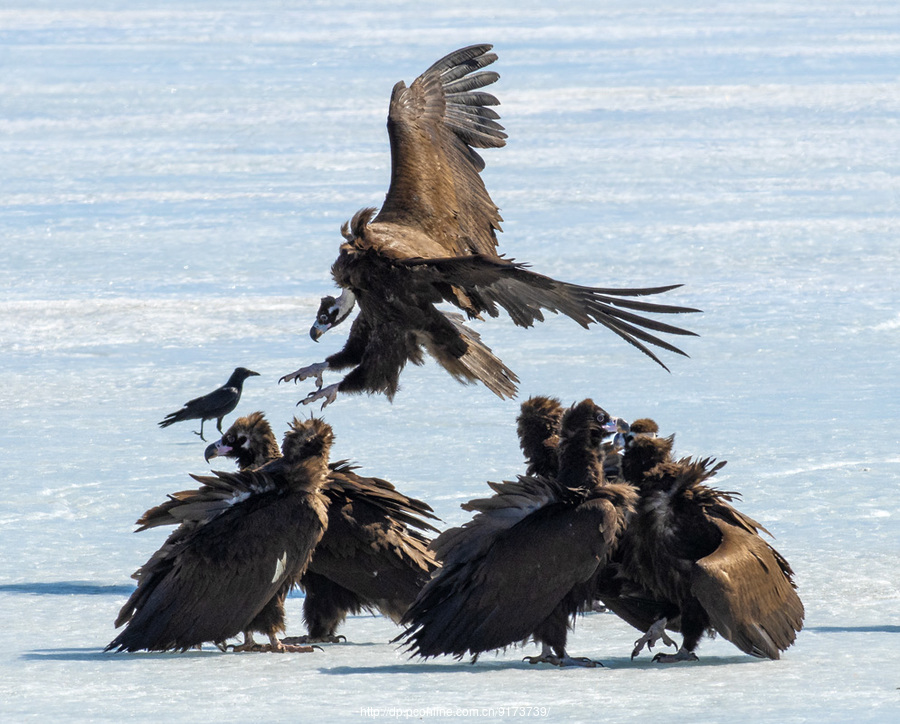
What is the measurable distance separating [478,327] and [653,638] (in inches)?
261

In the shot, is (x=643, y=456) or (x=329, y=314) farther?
(x=329, y=314)

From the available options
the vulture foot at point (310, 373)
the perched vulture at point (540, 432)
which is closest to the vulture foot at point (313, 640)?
the perched vulture at point (540, 432)

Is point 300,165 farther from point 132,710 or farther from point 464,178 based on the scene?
point 132,710

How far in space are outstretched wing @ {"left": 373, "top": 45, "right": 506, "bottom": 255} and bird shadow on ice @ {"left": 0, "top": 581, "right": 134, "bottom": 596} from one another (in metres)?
2.98

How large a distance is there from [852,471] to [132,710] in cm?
471

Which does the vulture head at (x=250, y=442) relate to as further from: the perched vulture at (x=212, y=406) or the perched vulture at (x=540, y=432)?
the perched vulture at (x=212, y=406)

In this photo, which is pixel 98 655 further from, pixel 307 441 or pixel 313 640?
pixel 307 441

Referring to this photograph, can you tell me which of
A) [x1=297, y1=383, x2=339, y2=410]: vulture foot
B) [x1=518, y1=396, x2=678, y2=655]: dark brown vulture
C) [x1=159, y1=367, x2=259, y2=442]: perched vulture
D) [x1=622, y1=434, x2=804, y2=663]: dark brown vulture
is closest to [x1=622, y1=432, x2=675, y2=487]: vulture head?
[x1=622, y1=434, x2=804, y2=663]: dark brown vulture

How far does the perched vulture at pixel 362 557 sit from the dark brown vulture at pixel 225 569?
0.26 meters

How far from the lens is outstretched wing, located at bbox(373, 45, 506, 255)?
9641 mm

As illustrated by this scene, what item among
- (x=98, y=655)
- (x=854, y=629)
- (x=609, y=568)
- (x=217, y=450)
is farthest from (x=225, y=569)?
(x=854, y=629)

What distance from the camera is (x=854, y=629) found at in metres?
6.25

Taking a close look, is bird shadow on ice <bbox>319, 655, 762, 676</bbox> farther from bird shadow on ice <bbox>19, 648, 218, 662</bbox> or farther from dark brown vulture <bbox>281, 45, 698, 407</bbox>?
dark brown vulture <bbox>281, 45, 698, 407</bbox>

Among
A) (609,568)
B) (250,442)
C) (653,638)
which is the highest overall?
(250,442)
